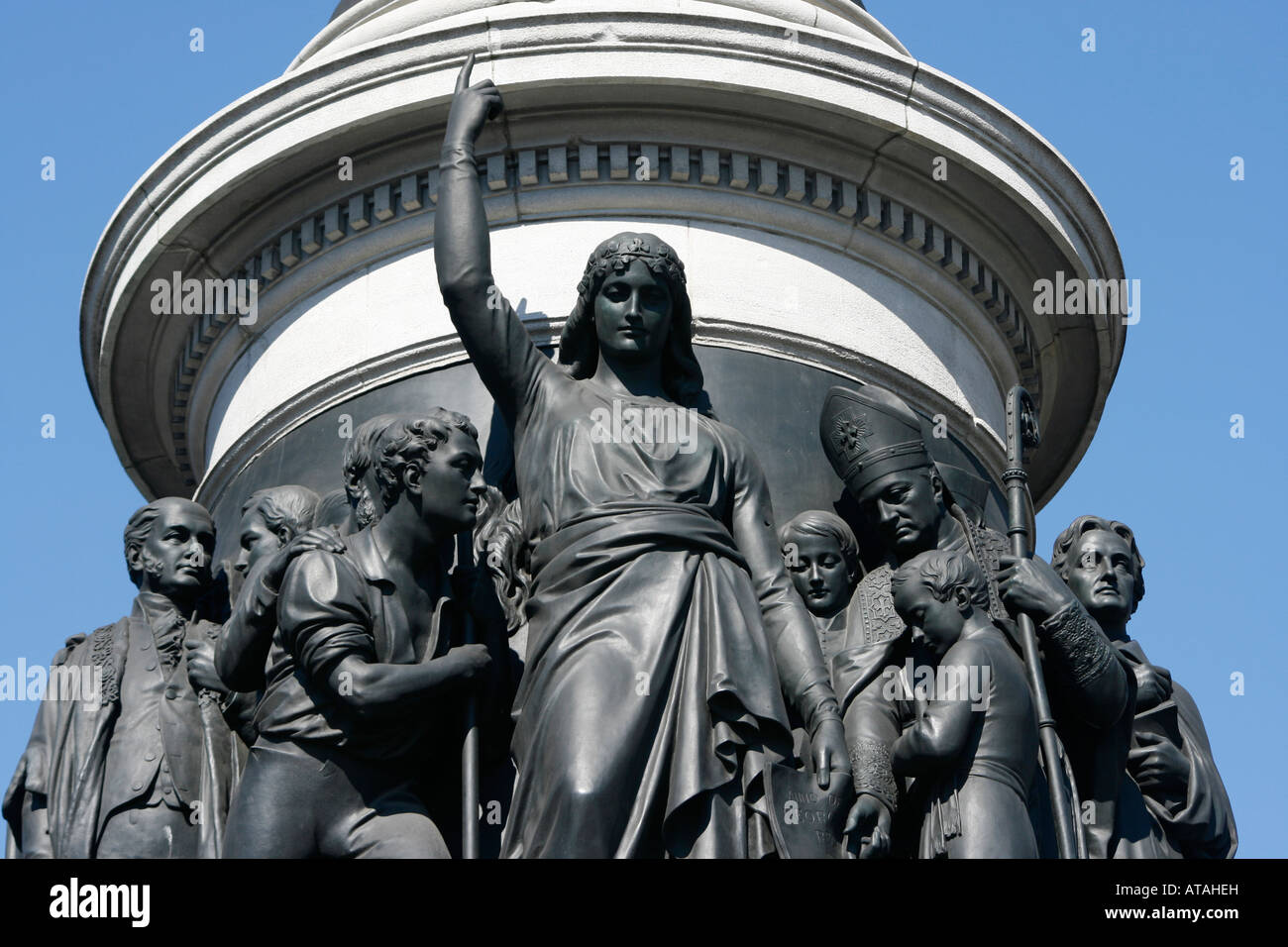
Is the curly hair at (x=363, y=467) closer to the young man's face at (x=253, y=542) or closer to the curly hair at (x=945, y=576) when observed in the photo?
the young man's face at (x=253, y=542)

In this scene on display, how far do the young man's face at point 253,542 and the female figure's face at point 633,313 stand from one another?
92.7 inches

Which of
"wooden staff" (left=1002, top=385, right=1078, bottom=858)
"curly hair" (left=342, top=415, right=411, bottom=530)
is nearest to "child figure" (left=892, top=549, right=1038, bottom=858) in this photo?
"wooden staff" (left=1002, top=385, right=1078, bottom=858)

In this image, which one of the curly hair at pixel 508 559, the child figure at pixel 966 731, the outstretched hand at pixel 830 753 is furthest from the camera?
the curly hair at pixel 508 559

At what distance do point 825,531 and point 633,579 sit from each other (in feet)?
5.64

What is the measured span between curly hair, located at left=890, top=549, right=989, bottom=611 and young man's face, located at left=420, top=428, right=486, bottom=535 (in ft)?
8.00

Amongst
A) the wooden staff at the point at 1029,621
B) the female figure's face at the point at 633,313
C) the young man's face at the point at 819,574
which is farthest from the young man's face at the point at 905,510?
the female figure's face at the point at 633,313

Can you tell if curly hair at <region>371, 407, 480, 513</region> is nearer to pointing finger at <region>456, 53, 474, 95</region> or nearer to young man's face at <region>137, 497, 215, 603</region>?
young man's face at <region>137, 497, 215, 603</region>

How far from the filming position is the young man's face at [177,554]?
15.4 meters

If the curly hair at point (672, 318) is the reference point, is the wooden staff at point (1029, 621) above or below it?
below

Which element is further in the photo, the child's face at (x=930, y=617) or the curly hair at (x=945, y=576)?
the curly hair at (x=945, y=576)

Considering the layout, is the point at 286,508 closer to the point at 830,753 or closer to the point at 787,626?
the point at 787,626

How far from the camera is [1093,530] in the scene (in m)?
16.1
